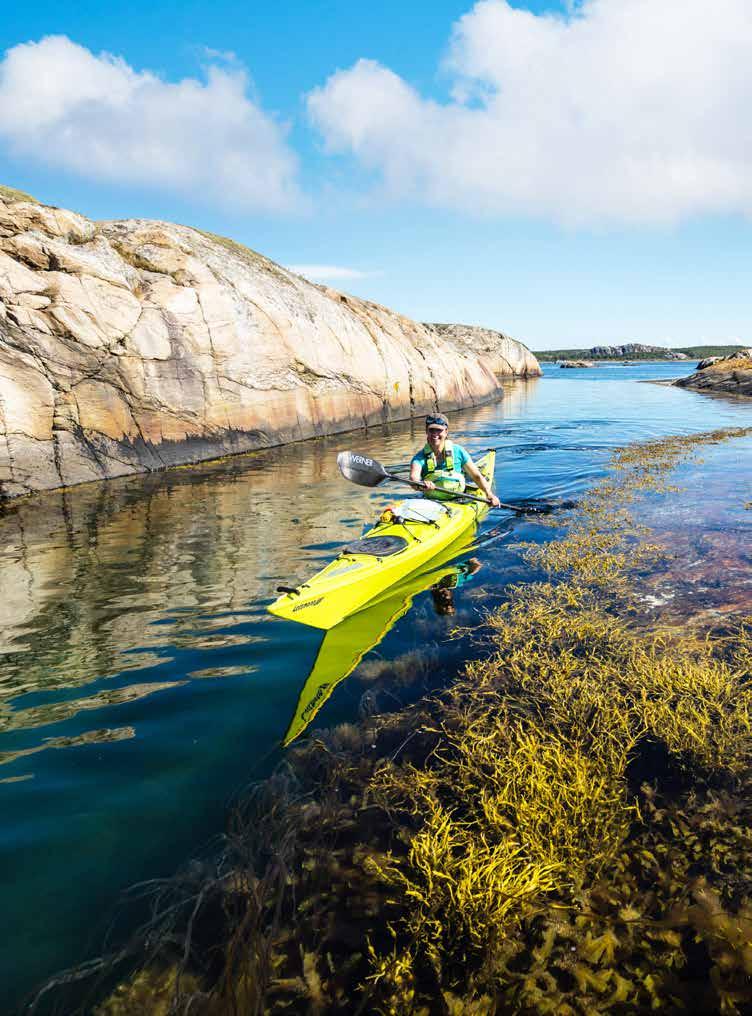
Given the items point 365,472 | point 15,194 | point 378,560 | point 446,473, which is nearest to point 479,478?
point 446,473

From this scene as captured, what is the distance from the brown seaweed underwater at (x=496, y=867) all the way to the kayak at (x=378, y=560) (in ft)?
6.29

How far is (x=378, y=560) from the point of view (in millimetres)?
7328

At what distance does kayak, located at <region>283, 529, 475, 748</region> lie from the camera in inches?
196

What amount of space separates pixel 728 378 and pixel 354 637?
45437mm

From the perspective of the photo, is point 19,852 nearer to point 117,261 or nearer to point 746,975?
point 746,975

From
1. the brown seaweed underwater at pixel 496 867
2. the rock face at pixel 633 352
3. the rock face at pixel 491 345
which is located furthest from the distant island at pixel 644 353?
the brown seaweed underwater at pixel 496 867

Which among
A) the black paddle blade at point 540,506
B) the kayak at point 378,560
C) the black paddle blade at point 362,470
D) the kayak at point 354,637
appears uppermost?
the black paddle blade at point 362,470

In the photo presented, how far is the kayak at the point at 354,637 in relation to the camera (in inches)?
196

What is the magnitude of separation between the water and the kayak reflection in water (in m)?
0.15

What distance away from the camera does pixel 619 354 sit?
152m

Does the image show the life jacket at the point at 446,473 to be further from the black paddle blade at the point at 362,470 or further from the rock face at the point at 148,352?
the rock face at the point at 148,352

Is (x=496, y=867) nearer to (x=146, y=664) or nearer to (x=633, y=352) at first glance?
(x=146, y=664)

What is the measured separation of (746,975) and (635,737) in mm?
1680

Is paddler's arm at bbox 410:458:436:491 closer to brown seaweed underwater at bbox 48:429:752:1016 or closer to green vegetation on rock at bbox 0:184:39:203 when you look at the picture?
brown seaweed underwater at bbox 48:429:752:1016
